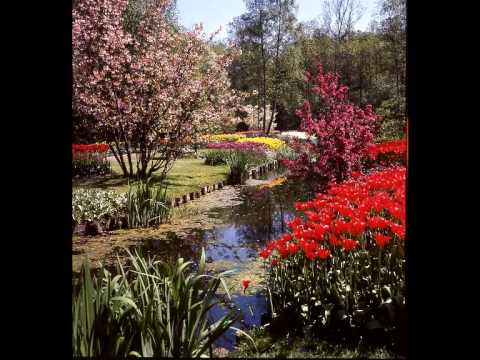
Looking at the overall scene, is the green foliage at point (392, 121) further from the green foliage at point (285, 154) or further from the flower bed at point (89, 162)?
the flower bed at point (89, 162)

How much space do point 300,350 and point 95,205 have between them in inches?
206

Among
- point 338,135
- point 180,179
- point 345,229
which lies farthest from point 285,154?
point 345,229

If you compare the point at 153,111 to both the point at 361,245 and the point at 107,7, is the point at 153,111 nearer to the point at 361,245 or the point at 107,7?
the point at 107,7

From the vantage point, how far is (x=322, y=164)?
8469 millimetres

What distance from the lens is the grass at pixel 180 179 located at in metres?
10.7

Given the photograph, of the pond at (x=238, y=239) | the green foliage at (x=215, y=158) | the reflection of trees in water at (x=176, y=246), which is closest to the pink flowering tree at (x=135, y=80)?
the pond at (x=238, y=239)

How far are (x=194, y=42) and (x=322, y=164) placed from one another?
471cm

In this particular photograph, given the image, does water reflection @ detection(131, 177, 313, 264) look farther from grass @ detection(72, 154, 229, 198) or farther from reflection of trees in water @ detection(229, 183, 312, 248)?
grass @ detection(72, 154, 229, 198)

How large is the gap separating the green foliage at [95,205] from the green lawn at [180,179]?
2.02m

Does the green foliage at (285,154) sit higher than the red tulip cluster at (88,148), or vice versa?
the red tulip cluster at (88,148)

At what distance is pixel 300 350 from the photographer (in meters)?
2.99

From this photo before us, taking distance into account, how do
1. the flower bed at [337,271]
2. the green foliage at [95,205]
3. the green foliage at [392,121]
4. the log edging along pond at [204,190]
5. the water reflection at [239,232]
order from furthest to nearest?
1. the green foliage at [392,121]
2. the log edging along pond at [204,190]
3. the green foliage at [95,205]
4. the water reflection at [239,232]
5. the flower bed at [337,271]

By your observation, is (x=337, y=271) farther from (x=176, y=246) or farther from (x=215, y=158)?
(x=215, y=158)

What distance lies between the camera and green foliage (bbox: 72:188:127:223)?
282 inches
